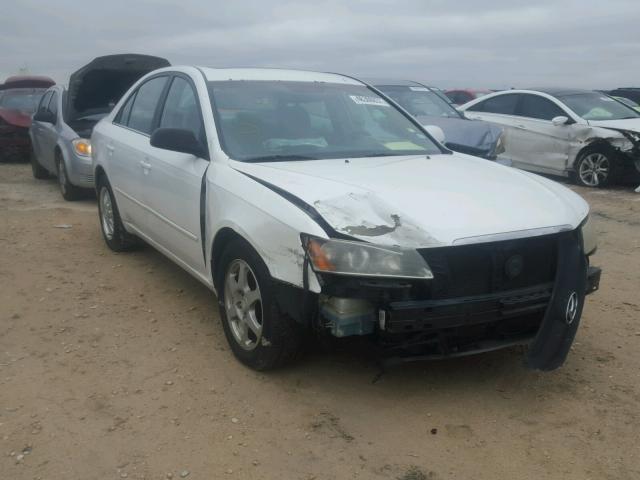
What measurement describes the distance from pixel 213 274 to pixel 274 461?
1.34m

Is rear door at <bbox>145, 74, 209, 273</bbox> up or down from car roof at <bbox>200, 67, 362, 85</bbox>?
down

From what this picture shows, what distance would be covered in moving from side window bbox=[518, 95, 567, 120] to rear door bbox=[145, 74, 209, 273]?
7274 mm

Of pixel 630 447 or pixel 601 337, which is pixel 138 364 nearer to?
pixel 630 447

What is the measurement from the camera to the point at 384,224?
3.01 m

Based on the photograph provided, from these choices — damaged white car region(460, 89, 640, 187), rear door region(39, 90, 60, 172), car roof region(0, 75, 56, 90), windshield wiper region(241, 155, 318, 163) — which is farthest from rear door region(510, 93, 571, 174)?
car roof region(0, 75, 56, 90)

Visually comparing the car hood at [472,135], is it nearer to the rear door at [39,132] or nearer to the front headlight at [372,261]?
the front headlight at [372,261]

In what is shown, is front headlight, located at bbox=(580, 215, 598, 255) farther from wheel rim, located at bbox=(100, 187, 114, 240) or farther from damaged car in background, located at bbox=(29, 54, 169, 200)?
damaged car in background, located at bbox=(29, 54, 169, 200)

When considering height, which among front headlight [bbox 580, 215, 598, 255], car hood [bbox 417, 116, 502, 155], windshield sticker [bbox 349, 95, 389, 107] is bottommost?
car hood [bbox 417, 116, 502, 155]

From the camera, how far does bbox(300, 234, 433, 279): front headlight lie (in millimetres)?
2877

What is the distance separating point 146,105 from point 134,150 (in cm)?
43

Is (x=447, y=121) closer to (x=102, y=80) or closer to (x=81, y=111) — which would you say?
(x=102, y=80)

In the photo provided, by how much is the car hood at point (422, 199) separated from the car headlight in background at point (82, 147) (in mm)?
5349

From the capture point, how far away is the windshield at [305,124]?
3977 millimetres

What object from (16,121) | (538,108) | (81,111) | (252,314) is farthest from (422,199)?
(16,121)
